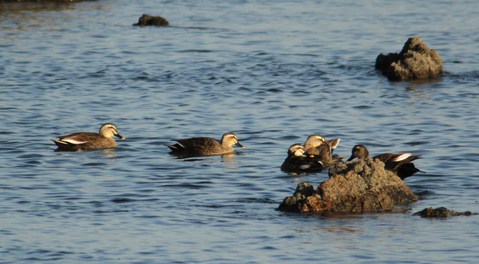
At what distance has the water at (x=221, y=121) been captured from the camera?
1477 centimetres

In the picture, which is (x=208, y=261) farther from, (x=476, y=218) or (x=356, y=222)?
(x=476, y=218)

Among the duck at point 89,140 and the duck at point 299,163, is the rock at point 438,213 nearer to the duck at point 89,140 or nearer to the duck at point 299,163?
the duck at point 299,163

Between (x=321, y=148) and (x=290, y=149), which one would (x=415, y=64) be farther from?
(x=290, y=149)

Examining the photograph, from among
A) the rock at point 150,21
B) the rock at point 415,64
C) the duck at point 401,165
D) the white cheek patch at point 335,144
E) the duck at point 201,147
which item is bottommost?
the duck at point 201,147

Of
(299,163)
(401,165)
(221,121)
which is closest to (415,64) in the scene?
(221,121)

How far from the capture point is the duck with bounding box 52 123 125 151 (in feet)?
72.7

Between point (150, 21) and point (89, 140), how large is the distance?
1825 centimetres

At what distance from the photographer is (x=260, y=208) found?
1670cm

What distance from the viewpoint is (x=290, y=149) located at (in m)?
20.2

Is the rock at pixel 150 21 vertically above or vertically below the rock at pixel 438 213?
above

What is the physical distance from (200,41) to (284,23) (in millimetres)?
4277

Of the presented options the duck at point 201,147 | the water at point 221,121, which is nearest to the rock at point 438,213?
the water at point 221,121

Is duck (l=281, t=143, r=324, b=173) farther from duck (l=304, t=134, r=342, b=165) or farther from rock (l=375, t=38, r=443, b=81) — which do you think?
rock (l=375, t=38, r=443, b=81)

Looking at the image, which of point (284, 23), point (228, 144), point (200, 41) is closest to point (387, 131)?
point (228, 144)
